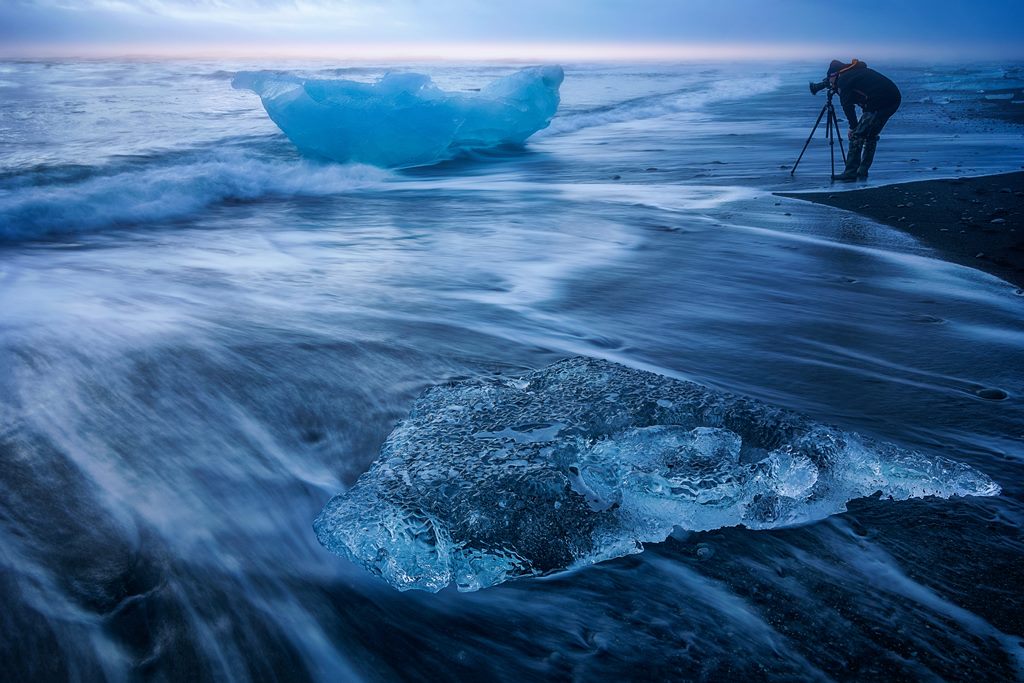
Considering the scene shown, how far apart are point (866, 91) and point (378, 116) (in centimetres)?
742

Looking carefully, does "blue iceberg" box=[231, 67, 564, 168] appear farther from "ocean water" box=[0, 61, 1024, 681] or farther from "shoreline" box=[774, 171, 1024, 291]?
"shoreline" box=[774, 171, 1024, 291]

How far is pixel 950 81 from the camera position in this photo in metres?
35.4

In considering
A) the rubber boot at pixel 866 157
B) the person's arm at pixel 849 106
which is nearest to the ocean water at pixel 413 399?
the rubber boot at pixel 866 157

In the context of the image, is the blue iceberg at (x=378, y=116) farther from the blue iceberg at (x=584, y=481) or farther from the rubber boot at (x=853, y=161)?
the blue iceberg at (x=584, y=481)

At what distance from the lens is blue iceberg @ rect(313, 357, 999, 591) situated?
188cm

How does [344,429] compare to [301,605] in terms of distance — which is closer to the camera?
[301,605]

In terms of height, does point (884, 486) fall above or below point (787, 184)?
below

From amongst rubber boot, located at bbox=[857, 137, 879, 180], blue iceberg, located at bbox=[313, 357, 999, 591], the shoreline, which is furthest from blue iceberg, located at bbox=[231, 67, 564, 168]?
blue iceberg, located at bbox=[313, 357, 999, 591]

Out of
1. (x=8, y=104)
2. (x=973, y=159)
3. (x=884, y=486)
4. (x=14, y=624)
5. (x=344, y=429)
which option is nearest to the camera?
(x=14, y=624)

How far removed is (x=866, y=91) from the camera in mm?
8375

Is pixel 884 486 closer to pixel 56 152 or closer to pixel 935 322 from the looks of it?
pixel 935 322

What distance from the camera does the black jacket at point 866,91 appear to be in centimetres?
828

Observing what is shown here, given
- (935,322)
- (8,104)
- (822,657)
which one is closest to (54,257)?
(822,657)

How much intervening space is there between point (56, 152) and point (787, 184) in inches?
431
